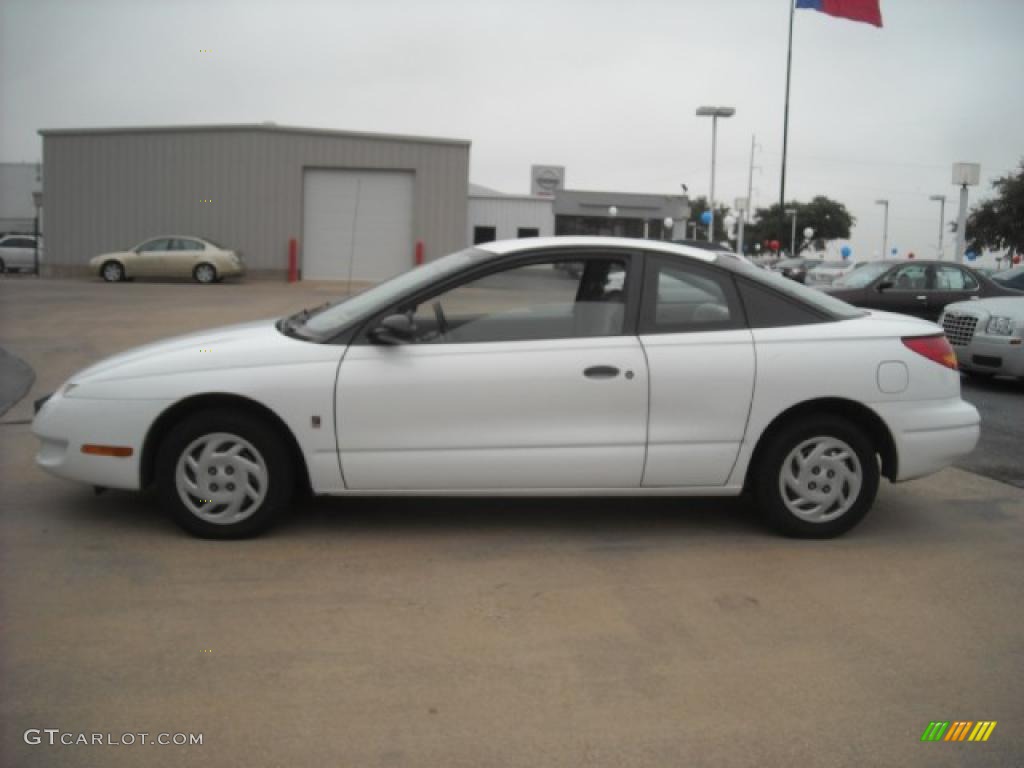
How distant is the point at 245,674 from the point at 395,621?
2.26ft

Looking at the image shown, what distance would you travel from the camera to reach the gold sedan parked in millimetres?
28281

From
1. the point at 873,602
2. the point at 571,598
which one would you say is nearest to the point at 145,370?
the point at 571,598

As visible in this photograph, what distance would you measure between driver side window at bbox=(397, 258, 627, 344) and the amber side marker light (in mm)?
1498

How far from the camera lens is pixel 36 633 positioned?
3805 mm

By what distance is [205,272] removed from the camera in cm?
2828

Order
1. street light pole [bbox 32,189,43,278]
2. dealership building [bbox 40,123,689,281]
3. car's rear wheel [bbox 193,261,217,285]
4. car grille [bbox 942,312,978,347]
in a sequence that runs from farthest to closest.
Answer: street light pole [bbox 32,189,43,278] < dealership building [bbox 40,123,689,281] < car's rear wheel [bbox 193,261,217,285] < car grille [bbox 942,312,978,347]

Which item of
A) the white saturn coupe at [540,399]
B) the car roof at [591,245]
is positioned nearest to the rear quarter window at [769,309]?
the white saturn coupe at [540,399]

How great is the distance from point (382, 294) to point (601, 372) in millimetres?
1213

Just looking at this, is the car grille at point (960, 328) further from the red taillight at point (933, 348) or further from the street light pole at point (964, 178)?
the street light pole at point (964, 178)

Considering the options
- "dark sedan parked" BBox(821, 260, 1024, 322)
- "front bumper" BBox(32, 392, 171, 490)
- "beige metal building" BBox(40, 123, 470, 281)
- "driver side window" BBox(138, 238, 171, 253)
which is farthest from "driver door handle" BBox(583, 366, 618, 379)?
"beige metal building" BBox(40, 123, 470, 281)

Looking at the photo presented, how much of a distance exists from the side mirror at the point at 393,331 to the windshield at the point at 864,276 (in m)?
11.7

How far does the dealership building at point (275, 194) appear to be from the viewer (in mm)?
30797

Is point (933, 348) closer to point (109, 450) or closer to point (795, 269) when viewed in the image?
point (109, 450)

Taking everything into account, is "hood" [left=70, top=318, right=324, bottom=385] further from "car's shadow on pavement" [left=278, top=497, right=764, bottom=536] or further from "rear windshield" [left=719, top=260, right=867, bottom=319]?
"rear windshield" [left=719, top=260, right=867, bottom=319]
